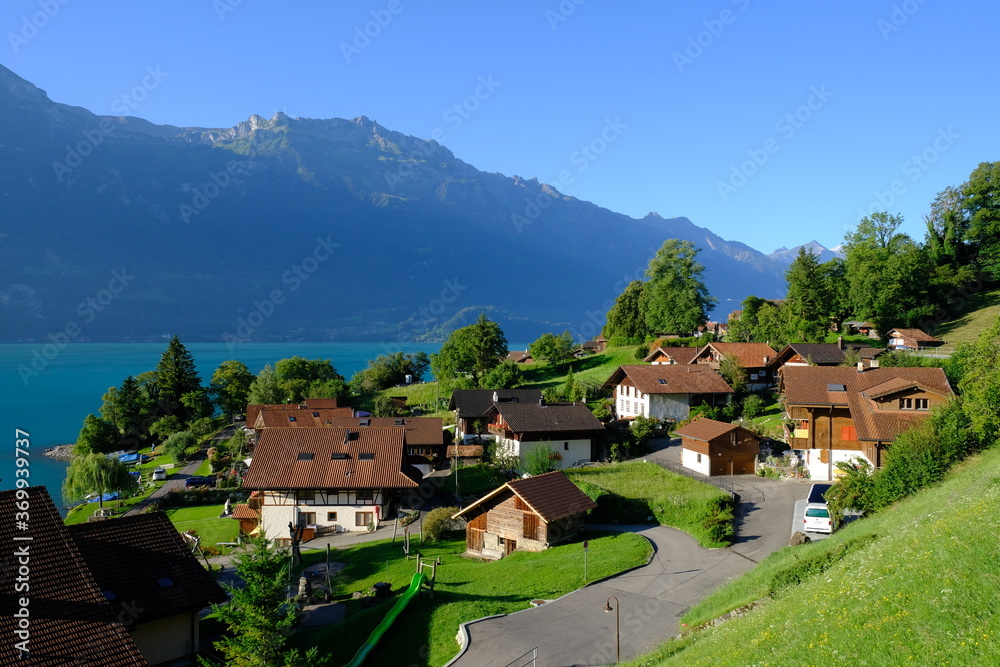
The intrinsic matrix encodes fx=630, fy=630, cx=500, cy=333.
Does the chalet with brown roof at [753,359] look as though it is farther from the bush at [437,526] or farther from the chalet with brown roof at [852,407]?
the bush at [437,526]

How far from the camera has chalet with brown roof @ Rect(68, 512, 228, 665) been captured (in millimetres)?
20719

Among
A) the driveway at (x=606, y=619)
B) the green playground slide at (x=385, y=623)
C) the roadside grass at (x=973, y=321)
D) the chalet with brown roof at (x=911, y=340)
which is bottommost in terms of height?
the green playground slide at (x=385, y=623)

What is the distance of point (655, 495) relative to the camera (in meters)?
36.1

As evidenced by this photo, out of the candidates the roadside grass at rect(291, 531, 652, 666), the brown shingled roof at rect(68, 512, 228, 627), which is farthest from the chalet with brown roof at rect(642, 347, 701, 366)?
the brown shingled roof at rect(68, 512, 228, 627)

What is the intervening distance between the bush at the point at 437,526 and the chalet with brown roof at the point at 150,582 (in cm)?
1431

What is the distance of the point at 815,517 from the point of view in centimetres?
2766

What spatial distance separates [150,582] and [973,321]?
71194 mm

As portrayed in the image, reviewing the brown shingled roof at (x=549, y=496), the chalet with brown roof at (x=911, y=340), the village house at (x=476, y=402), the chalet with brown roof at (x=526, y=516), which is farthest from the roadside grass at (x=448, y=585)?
the chalet with brown roof at (x=911, y=340)

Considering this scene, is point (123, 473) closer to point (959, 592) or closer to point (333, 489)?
point (333, 489)

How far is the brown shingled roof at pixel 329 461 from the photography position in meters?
40.4

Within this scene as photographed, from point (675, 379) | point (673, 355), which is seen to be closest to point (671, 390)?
point (675, 379)

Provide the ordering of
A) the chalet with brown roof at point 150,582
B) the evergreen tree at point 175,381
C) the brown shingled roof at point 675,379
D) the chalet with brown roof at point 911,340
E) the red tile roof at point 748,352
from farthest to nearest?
the evergreen tree at point 175,381 → the red tile roof at point 748,352 → the chalet with brown roof at point 911,340 → the brown shingled roof at point 675,379 → the chalet with brown roof at point 150,582

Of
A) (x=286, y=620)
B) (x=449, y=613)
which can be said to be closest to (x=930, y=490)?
(x=449, y=613)

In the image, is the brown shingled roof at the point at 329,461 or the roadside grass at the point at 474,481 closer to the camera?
the brown shingled roof at the point at 329,461
